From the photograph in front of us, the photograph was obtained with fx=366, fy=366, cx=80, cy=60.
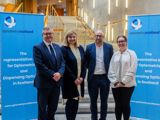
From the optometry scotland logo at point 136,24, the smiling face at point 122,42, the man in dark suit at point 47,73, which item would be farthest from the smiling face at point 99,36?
the man in dark suit at point 47,73

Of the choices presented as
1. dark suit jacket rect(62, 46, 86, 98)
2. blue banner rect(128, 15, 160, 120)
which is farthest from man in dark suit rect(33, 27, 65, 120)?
blue banner rect(128, 15, 160, 120)

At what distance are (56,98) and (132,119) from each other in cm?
163

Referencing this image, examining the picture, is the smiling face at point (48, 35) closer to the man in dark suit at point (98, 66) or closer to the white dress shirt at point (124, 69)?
the man in dark suit at point (98, 66)

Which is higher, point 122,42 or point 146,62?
point 122,42

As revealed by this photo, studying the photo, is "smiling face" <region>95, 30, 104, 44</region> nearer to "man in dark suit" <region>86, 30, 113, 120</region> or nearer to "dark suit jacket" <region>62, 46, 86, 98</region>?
Result: "man in dark suit" <region>86, 30, 113, 120</region>

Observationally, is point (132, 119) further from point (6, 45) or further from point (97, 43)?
point (6, 45)

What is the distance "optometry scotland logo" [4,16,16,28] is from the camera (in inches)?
202

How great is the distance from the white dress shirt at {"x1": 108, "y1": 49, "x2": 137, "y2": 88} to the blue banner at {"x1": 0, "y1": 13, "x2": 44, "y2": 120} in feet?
4.03

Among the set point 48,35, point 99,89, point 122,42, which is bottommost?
point 99,89

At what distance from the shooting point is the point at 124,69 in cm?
507

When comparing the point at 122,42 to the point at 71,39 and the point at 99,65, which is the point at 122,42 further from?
the point at 71,39

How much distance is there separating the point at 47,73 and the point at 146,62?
66.7 inches

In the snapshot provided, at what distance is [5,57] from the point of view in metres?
5.15

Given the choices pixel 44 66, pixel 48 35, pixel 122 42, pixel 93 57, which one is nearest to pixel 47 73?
pixel 44 66
